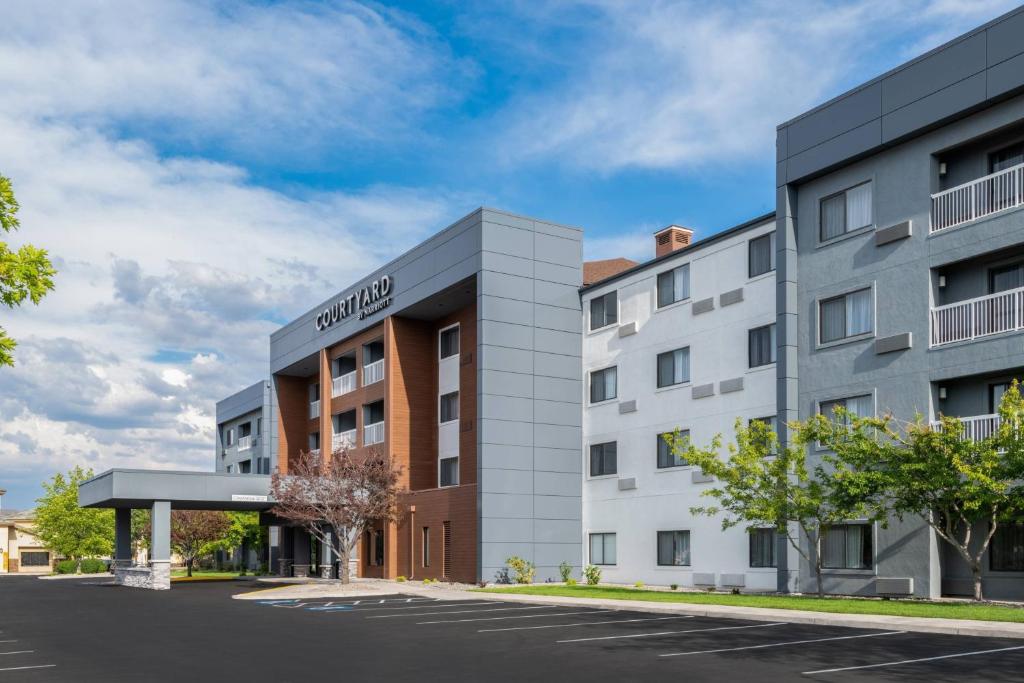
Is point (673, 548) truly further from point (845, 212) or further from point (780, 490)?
point (845, 212)

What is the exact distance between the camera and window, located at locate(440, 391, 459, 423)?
46906 mm

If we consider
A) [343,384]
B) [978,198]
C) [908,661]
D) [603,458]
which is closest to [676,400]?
[603,458]

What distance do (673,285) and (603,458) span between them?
7.72 meters

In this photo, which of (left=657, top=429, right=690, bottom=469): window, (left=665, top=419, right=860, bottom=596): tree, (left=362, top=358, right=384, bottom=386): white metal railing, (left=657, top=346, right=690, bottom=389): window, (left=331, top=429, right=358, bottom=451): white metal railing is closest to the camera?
(left=665, top=419, right=860, bottom=596): tree

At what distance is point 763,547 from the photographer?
112ft

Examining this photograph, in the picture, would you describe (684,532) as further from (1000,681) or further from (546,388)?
(1000,681)

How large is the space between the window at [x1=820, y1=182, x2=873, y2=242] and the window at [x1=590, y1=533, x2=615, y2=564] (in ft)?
50.4

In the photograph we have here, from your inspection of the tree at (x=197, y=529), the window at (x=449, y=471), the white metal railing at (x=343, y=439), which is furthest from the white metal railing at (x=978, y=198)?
the tree at (x=197, y=529)

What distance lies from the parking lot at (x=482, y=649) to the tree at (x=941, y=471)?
19.4 ft

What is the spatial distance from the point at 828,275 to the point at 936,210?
3.99m

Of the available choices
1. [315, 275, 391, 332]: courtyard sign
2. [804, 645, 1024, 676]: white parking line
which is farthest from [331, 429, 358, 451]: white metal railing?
[804, 645, 1024, 676]: white parking line

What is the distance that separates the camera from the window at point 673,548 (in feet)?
123

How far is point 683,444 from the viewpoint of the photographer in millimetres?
32500

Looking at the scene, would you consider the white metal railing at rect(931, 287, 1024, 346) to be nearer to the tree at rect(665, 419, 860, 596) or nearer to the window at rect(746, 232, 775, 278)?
the tree at rect(665, 419, 860, 596)
